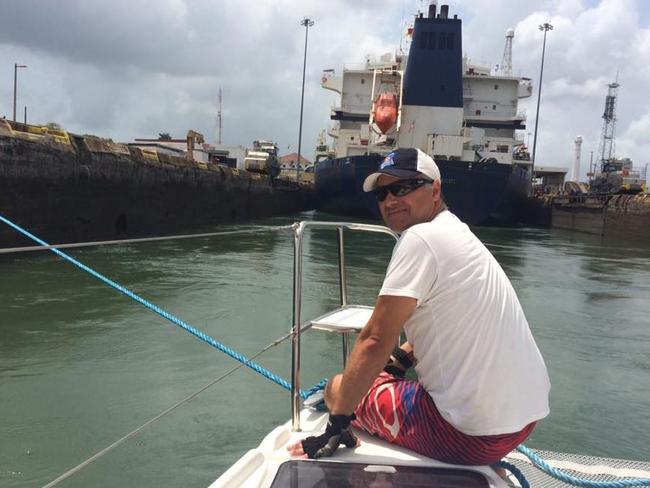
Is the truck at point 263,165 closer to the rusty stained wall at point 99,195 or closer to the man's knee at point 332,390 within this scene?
the rusty stained wall at point 99,195

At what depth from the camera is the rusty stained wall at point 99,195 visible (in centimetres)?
1077

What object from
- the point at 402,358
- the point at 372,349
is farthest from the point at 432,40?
the point at 372,349

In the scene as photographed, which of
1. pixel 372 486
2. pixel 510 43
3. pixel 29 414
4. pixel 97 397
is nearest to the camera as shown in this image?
pixel 372 486

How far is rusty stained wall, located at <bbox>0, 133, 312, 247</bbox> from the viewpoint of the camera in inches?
424

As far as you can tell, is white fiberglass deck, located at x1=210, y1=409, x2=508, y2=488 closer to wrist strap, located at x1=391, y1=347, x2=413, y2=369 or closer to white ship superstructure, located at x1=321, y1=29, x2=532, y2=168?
wrist strap, located at x1=391, y1=347, x2=413, y2=369

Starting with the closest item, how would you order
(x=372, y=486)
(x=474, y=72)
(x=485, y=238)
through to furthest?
(x=372, y=486) < (x=485, y=238) < (x=474, y=72)

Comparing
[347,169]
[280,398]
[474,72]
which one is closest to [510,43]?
[474,72]

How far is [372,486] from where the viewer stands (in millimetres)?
1613

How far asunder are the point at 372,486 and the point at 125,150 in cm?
1584

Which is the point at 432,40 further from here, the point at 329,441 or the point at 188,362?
the point at 329,441

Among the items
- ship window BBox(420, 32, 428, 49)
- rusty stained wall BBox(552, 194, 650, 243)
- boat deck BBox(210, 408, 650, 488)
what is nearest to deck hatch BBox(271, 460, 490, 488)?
boat deck BBox(210, 408, 650, 488)

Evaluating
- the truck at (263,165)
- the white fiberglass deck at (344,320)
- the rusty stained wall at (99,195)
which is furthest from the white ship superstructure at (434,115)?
the white fiberglass deck at (344,320)

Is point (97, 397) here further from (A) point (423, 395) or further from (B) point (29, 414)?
(A) point (423, 395)

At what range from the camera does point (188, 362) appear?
5.12 m
